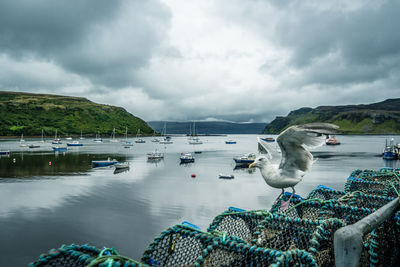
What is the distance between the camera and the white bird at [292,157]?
513cm

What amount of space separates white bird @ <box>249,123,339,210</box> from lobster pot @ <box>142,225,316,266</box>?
3.32 meters

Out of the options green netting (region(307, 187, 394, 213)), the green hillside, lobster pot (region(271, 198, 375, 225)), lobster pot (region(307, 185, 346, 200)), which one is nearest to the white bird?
lobster pot (region(307, 185, 346, 200))

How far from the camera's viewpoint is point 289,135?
5.34 metres

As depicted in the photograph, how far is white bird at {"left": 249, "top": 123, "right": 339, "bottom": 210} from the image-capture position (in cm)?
513

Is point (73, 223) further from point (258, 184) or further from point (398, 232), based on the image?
point (258, 184)

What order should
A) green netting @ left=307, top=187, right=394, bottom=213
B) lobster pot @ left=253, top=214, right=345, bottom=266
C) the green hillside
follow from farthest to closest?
the green hillside
green netting @ left=307, top=187, right=394, bottom=213
lobster pot @ left=253, top=214, right=345, bottom=266

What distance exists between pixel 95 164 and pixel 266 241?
52.7 metres

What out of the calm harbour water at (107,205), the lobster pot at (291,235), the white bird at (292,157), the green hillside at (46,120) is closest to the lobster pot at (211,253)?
the lobster pot at (291,235)

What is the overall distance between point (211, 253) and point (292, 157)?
13.1 ft

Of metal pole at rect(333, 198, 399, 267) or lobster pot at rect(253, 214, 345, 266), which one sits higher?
metal pole at rect(333, 198, 399, 267)

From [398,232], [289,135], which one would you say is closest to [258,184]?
[289,135]

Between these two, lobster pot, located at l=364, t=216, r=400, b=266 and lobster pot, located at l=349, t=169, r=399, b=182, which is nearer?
lobster pot, located at l=364, t=216, r=400, b=266

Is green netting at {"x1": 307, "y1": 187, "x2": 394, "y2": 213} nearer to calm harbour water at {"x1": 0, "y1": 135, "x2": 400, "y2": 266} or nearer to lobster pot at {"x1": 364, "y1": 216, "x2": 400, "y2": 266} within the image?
lobster pot at {"x1": 364, "y1": 216, "x2": 400, "y2": 266}

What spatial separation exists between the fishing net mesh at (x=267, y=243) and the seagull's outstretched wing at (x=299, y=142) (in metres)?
1.37
